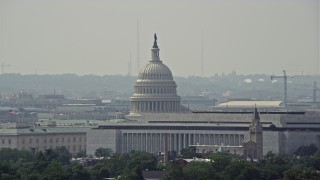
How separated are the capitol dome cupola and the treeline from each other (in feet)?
131

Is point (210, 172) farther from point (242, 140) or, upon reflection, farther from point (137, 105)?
point (137, 105)

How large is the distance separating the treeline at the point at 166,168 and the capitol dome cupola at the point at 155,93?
4003 cm

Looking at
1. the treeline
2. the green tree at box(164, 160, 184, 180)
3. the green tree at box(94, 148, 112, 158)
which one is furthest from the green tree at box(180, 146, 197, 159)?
the green tree at box(164, 160, 184, 180)

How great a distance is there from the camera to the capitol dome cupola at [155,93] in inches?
7269

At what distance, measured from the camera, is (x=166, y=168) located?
12550 centimetres

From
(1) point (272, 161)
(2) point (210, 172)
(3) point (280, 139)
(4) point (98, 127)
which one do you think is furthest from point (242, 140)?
(2) point (210, 172)

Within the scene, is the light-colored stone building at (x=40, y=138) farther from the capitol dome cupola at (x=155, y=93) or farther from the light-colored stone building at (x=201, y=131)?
the capitol dome cupola at (x=155, y=93)

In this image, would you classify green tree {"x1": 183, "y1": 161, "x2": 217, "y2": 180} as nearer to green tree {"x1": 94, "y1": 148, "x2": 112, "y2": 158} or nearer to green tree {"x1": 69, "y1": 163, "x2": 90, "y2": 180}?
green tree {"x1": 69, "y1": 163, "x2": 90, "y2": 180}

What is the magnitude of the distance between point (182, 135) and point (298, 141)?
11535 millimetres

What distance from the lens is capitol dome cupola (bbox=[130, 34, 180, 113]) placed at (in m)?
185

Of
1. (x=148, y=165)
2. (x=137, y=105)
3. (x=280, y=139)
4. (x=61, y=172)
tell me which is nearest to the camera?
(x=61, y=172)

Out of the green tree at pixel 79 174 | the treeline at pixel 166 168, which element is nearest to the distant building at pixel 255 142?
the treeline at pixel 166 168

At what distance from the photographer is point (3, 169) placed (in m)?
120

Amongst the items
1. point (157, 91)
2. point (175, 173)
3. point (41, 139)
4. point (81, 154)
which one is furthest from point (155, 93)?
point (175, 173)
